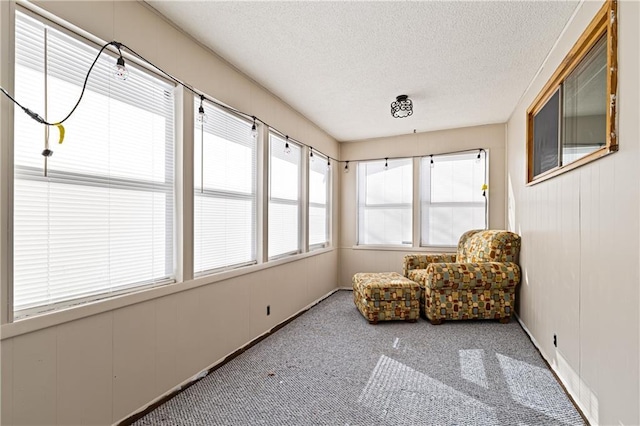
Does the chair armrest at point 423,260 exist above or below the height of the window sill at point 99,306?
below

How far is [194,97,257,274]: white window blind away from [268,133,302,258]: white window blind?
0.34 metres

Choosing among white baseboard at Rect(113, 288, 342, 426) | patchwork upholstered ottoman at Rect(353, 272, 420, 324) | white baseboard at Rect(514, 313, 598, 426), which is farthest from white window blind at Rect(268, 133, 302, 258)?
white baseboard at Rect(514, 313, 598, 426)

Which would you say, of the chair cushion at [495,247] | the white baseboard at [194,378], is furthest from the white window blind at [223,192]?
the chair cushion at [495,247]

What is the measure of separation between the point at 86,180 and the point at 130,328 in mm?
879

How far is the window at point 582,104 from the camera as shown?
1.59 metres

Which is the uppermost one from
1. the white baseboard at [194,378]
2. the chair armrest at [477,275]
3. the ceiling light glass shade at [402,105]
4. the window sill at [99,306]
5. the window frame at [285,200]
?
the ceiling light glass shade at [402,105]

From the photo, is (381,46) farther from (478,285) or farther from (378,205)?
(378,205)

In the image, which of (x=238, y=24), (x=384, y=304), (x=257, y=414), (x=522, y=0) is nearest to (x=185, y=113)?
(x=238, y=24)

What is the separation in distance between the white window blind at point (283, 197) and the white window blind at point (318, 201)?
0.41 metres

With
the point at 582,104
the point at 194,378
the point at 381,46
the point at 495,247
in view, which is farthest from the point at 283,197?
the point at 582,104

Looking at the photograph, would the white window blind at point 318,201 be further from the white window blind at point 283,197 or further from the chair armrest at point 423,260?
the chair armrest at point 423,260

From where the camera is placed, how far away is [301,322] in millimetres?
3664

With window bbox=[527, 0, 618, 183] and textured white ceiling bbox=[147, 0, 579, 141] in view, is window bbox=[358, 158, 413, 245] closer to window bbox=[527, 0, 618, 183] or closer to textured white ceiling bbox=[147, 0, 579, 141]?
textured white ceiling bbox=[147, 0, 579, 141]

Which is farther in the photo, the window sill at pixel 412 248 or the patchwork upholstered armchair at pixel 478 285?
the window sill at pixel 412 248
